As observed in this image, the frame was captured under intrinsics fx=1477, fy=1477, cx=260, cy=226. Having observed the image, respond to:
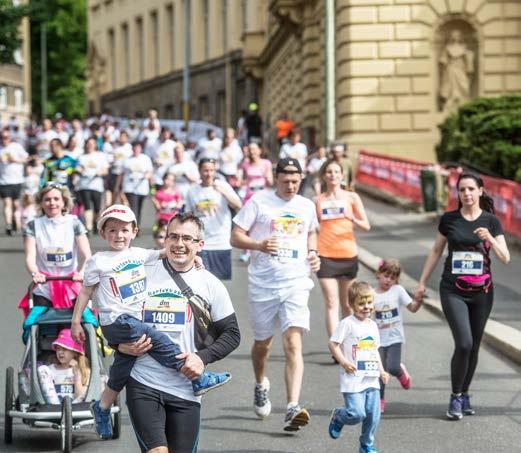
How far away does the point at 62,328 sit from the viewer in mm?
9641

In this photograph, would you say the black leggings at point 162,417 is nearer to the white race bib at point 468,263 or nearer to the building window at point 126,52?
the white race bib at point 468,263

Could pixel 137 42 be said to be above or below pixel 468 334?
above

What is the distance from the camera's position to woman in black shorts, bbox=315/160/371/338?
1259cm

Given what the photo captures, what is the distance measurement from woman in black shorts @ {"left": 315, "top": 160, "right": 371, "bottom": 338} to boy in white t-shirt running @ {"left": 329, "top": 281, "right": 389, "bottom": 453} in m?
3.43

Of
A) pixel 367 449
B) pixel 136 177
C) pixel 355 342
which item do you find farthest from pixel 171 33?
pixel 367 449

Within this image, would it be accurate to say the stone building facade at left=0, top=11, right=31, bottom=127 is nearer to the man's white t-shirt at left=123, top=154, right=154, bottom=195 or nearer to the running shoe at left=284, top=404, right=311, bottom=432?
the man's white t-shirt at left=123, top=154, right=154, bottom=195

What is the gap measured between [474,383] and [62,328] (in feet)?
11.8

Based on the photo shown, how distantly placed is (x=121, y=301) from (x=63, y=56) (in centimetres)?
9750

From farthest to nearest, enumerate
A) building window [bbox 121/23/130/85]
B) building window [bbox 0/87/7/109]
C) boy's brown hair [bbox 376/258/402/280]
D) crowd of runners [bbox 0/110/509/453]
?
1. building window [bbox 0/87/7/109]
2. building window [bbox 121/23/130/85]
3. boy's brown hair [bbox 376/258/402/280]
4. crowd of runners [bbox 0/110/509/453]

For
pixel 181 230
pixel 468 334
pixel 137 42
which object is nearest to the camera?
pixel 181 230

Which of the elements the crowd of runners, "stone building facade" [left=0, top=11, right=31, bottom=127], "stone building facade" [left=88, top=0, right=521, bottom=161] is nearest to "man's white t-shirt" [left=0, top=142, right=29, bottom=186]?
"stone building facade" [left=88, top=0, right=521, bottom=161]

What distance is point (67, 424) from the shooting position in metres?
8.88

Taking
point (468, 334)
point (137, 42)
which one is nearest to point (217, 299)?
point (468, 334)

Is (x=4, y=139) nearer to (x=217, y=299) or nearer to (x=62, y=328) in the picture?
(x=62, y=328)
